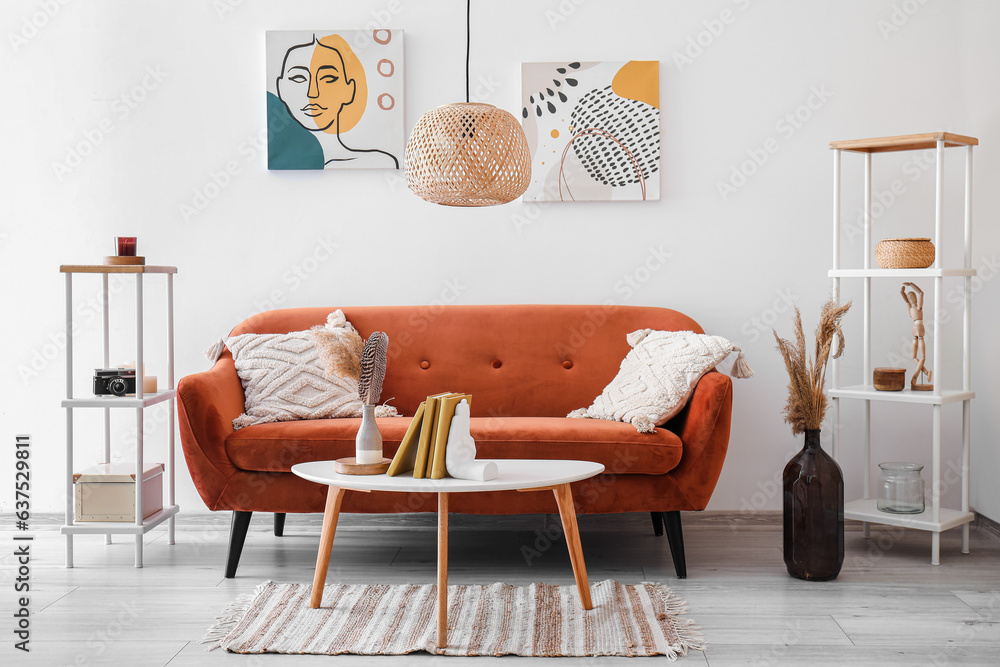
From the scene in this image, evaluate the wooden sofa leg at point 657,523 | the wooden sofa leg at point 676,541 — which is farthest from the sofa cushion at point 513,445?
the wooden sofa leg at point 657,523

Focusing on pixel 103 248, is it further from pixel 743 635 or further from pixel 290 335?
pixel 743 635

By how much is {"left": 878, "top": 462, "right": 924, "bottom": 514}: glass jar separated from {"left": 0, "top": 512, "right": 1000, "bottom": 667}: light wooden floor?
17cm

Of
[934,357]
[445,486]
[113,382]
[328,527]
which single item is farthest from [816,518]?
[113,382]

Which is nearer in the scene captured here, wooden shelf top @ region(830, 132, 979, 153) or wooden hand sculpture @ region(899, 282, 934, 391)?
wooden shelf top @ region(830, 132, 979, 153)

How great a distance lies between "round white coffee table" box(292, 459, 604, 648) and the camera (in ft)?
6.76

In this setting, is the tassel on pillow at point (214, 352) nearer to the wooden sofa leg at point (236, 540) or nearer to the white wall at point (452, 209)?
the white wall at point (452, 209)

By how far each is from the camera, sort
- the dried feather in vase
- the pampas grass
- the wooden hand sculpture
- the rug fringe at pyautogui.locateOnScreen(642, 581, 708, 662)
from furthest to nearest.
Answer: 1. the wooden hand sculpture
2. the pampas grass
3. the dried feather in vase
4. the rug fringe at pyautogui.locateOnScreen(642, 581, 708, 662)

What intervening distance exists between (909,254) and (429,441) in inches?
77.8

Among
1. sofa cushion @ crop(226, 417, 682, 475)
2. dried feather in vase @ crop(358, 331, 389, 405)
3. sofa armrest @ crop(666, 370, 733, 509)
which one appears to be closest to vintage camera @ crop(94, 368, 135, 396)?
sofa cushion @ crop(226, 417, 682, 475)

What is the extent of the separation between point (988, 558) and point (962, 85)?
1936 mm

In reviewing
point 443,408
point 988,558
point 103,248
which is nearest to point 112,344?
point 103,248

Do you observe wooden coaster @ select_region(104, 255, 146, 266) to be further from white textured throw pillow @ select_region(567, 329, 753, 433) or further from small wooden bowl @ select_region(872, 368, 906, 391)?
small wooden bowl @ select_region(872, 368, 906, 391)

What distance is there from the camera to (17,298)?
3.46m

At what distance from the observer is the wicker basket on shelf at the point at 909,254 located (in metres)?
2.94
